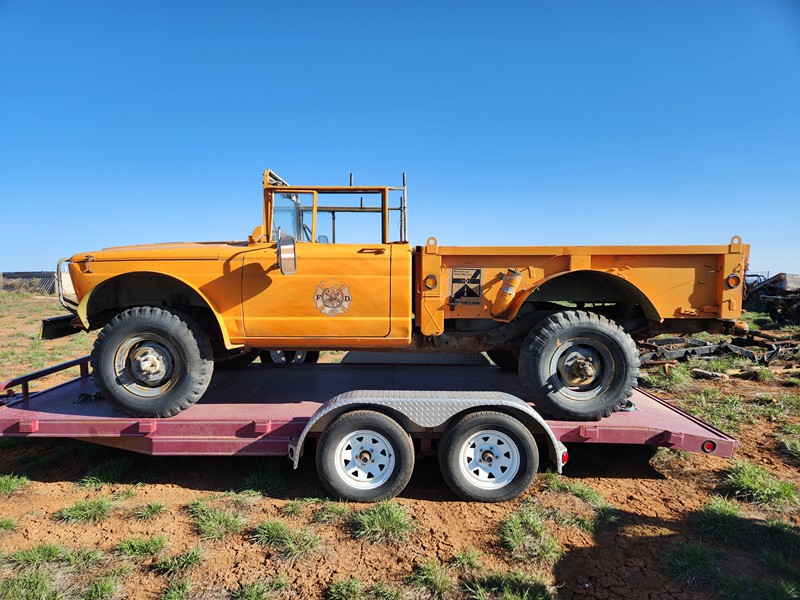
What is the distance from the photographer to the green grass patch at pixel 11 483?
149 inches

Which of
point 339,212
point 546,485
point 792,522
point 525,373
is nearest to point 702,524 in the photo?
point 792,522

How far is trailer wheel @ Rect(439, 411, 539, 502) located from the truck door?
1241mm

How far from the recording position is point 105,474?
4.02m

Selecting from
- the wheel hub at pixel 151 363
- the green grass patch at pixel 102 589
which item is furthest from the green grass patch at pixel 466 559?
the wheel hub at pixel 151 363

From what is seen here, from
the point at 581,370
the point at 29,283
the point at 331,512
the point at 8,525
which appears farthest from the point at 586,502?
the point at 29,283

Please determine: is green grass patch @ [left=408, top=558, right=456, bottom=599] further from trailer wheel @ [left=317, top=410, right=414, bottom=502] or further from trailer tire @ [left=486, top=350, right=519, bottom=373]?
trailer tire @ [left=486, top=350, right=519, bottom=373]

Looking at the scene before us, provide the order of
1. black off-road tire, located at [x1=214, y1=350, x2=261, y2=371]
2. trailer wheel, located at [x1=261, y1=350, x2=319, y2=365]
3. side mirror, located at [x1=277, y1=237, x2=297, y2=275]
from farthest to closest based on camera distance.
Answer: trailer wheel, located at [x1=261, y1=350, x2=319, y2=365], black off-road tire, located at [x1=214, y1=350, x2=261, y2=371], side mirror, located at [x1=277, y1=237, x2=297, y2=275]

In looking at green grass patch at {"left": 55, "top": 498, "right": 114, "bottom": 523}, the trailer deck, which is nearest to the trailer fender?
the trailer deck

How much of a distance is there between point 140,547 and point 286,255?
90.6 inches

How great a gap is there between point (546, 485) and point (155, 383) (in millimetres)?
3578

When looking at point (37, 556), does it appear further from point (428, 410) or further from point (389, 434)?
point (428, 410)

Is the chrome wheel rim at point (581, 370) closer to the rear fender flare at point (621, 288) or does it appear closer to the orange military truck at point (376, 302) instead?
the orange military truck at point (376, 302)

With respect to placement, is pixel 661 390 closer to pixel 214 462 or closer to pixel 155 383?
pixel 214 462

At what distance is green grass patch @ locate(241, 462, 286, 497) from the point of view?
12.2 feet
